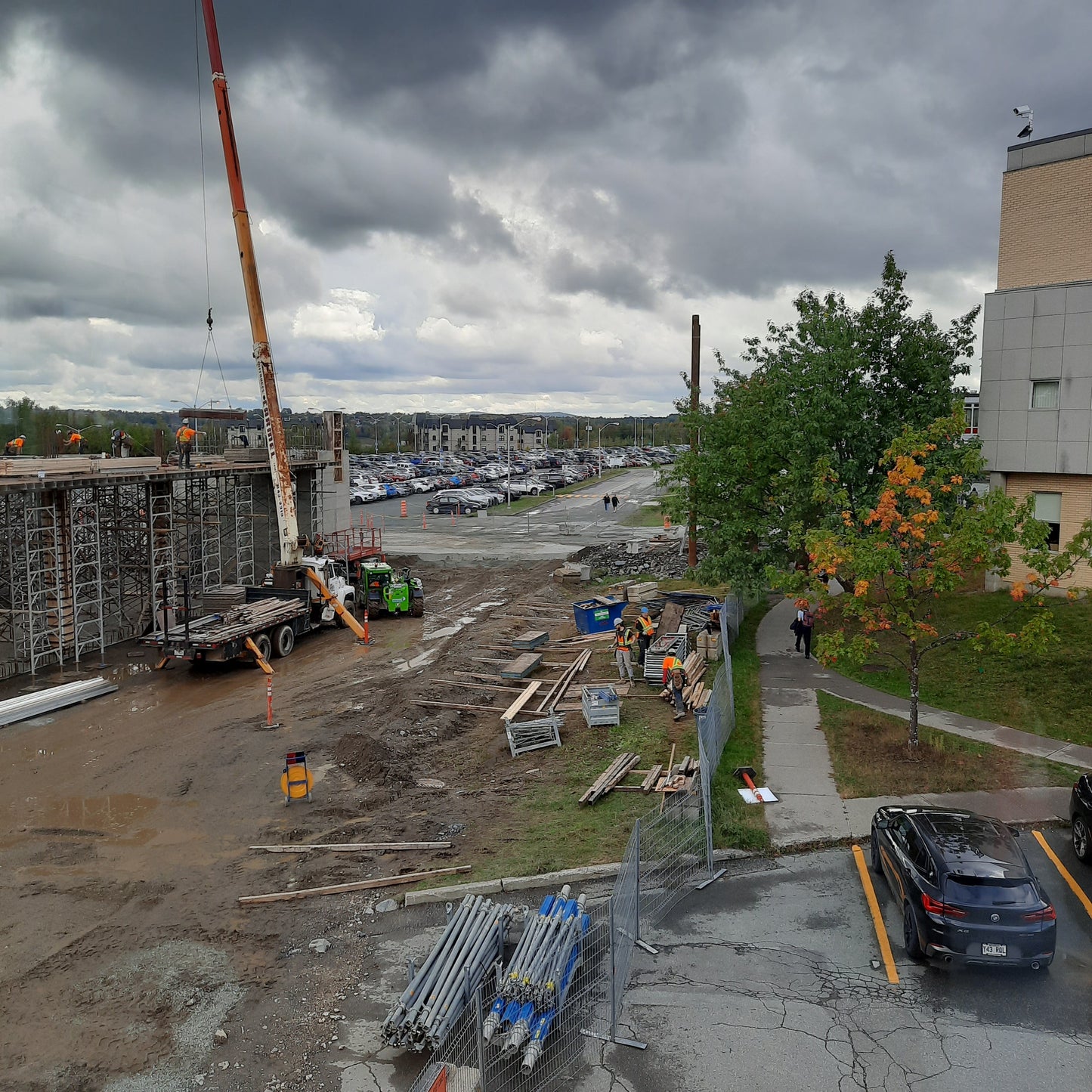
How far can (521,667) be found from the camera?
2283cm

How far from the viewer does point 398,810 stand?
1479 centimetres

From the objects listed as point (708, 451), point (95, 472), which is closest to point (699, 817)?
point (708, 451)

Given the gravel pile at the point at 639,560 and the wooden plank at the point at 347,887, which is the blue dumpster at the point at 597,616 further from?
the wooden plank at the point at 347,887

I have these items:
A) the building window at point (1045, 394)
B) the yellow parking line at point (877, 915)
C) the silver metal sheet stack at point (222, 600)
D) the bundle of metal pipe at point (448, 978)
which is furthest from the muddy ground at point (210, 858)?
the building window at point (1045, 394)

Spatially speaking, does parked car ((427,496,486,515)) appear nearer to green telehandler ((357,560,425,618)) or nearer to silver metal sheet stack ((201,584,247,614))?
green telehandler ((357,560,425,618))

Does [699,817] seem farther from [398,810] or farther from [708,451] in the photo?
[708,451]

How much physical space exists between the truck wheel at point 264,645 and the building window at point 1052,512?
70.4ft

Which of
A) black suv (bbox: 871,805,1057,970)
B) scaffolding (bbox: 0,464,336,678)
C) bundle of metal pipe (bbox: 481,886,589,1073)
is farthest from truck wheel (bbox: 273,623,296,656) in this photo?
black suv (bbox: 871,805,1057,970)

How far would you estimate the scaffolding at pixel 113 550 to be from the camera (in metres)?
23.8

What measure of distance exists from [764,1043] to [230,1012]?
5247 mm

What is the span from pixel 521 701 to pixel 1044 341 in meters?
17.1

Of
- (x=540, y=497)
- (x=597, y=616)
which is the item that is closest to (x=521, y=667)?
(x=597, y=616)

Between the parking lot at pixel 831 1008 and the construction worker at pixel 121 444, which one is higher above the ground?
the construction worker at pixel 121 444

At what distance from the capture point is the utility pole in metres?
26.4
